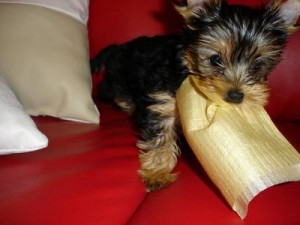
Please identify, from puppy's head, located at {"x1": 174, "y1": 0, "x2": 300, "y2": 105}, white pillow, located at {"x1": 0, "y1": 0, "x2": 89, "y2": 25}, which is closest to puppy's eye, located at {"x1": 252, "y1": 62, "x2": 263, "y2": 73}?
puppy's head, located at {"x1": 174, "y1": 0, "x2": 300, "y2": 105}

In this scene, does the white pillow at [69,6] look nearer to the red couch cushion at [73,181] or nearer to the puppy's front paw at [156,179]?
the red couch cushion at [73,181]

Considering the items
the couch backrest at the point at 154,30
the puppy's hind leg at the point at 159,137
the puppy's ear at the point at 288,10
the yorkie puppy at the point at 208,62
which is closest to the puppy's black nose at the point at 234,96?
the yorkie puppy at the point at 208,62

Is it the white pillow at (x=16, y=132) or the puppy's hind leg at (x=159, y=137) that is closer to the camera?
the white pillow at (x=16, y=132)

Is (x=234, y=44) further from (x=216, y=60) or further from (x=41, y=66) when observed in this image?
(x=41, y=66)

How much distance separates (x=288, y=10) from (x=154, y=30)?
3.17 feet

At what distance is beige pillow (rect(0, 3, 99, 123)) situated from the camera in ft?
6.80

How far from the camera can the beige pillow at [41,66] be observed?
207cm

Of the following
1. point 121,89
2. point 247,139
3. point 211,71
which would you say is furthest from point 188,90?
point 121,89

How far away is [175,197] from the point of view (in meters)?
1.53

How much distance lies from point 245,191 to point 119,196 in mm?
503

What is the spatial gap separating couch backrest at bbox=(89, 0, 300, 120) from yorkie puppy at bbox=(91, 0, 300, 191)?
0.39m

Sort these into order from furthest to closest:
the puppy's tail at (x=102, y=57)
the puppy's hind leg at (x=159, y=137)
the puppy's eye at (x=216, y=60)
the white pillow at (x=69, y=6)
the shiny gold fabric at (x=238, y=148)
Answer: the puppy's tail at (x=102, y=57) < the white pillow at (x=69, y=6) < the puppy's hind leg at (x=159, y=137) < the puppy's eye at (x=216, y=60) < the shiny gold fabric at (x=238, y=148)

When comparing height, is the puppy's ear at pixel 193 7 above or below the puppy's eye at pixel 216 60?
above

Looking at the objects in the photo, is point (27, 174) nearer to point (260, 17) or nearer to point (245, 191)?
point (245, 191)
